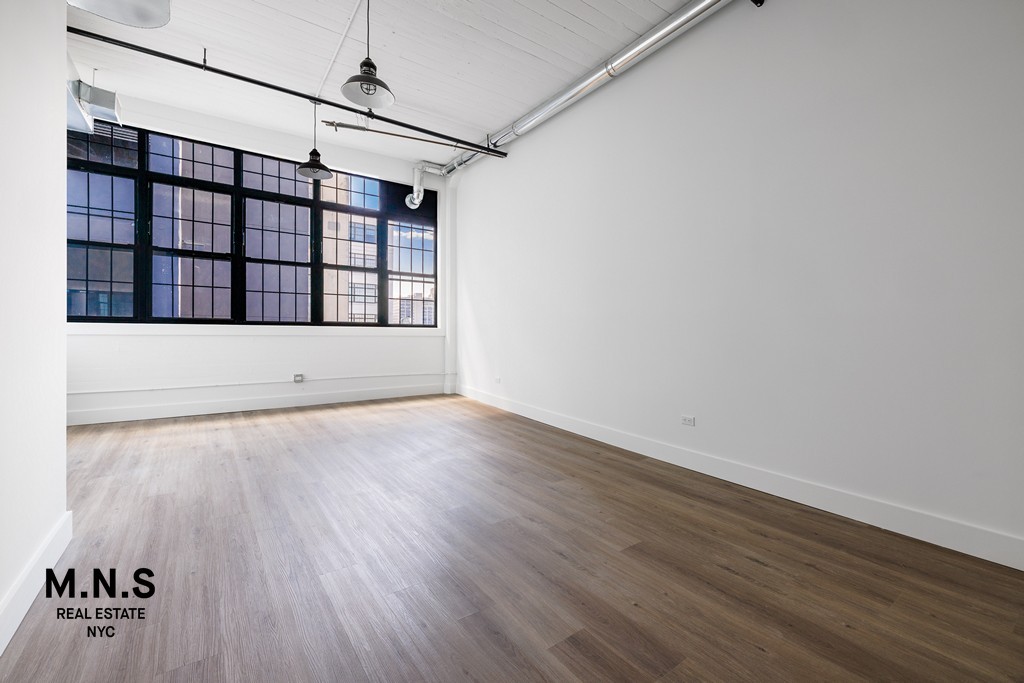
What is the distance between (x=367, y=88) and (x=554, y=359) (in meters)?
3.26

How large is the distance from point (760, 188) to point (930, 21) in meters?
1.11

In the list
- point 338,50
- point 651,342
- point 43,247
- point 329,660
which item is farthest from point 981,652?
point 338,50

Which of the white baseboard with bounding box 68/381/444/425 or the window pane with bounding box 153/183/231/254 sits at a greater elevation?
the window pane with bounding box 153/183/231/254

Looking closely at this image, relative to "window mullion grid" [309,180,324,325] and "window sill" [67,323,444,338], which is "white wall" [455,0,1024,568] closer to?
"window sill" [67,323,444,338]

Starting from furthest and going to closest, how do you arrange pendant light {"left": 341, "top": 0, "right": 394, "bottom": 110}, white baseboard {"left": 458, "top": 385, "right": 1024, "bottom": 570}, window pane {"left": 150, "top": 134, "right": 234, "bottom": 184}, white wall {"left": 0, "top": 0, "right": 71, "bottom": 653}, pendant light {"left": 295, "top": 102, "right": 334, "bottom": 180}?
window pane {"left": 150, "top": 134, "right": 234, "bottom": 184}, pendant light {"left": 295, "top": 102, "right": 334, "bottom": 180}, pendant light {"left": 341, "top": 0, "right": 394, "bottom": 110}, white baseboard {"left": 458, "top": 385, "right": 1024, "bottom": 570}, white wall {"left": 0, "top": 0, "right": 71, "bottom": 653}

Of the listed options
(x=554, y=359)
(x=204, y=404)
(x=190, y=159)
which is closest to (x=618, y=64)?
(x=554, y=359)

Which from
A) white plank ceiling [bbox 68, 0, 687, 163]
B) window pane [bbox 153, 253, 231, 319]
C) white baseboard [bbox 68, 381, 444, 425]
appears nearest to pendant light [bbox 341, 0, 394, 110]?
white plank ceiling [bbox 68, 0, 687, 163]

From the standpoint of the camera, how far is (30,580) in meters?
1.71

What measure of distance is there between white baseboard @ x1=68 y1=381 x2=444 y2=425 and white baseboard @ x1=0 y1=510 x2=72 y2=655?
11.6ft

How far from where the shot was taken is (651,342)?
12.6 feet

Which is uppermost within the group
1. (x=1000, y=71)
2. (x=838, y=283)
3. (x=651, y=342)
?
(x=1000, y=71)

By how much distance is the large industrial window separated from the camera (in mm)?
4934

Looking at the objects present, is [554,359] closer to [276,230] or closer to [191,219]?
[276,230]

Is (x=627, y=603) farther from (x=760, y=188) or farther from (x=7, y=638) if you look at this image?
(x=760, y=188)
